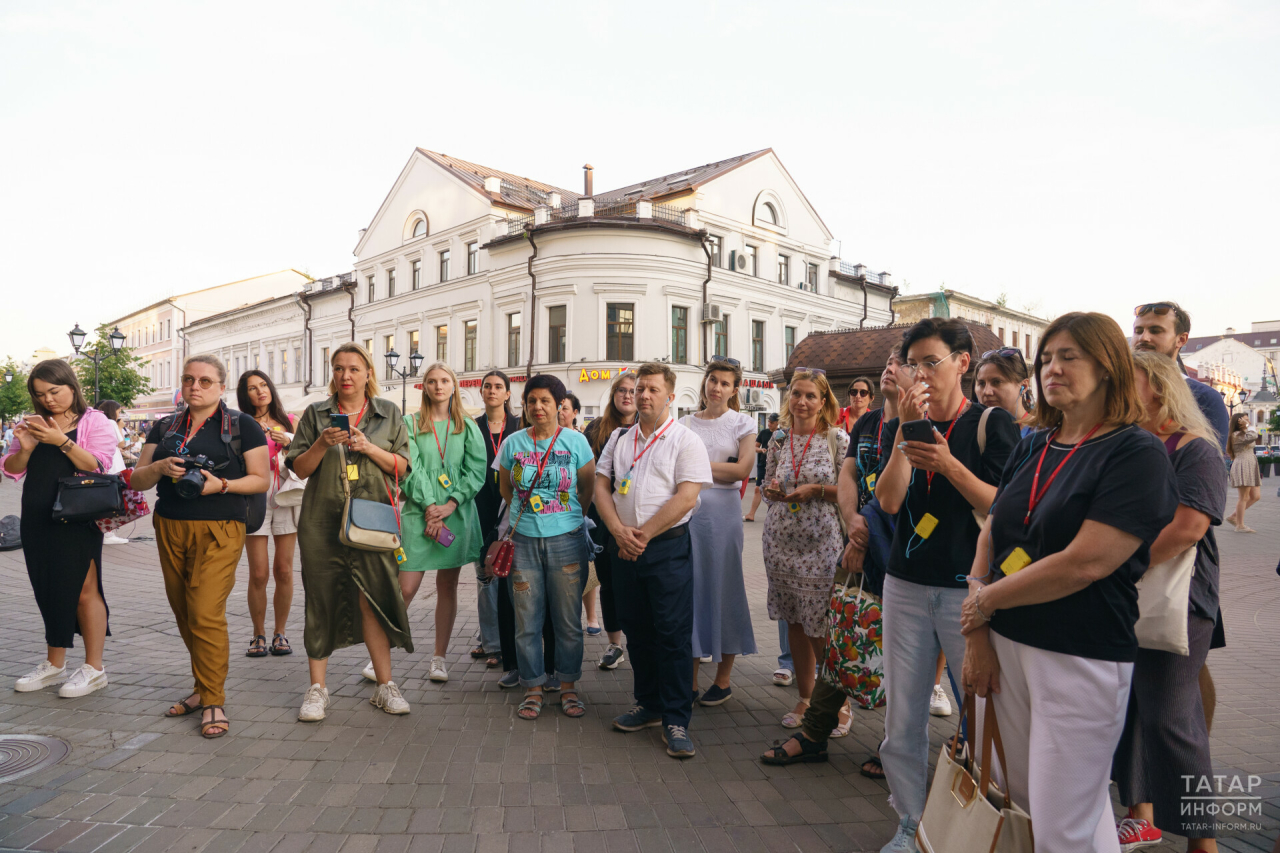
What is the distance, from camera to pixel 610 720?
4312mm

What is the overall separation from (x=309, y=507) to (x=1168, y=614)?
430 centimetres

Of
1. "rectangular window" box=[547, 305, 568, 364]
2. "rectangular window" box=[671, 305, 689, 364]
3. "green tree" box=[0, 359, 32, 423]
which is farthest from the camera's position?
"green tree" box=[0, 359, 32, 423]

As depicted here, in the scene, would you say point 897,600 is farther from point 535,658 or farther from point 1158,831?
point 535,658

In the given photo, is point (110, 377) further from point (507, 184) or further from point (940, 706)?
point (940, 706)

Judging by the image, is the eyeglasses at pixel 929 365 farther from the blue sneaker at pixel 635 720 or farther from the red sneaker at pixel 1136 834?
the blue sneaker at pixel 635 720

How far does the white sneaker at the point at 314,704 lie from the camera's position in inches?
162

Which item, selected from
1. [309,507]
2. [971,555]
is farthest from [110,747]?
[971,555]

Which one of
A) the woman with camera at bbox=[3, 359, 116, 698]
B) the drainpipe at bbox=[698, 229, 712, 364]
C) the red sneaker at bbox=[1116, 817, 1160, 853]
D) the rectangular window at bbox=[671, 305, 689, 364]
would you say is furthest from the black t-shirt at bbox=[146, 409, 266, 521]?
the drainpipe at bbox=[698, 229, 712, 364]

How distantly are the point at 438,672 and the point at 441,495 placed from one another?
4.04ft

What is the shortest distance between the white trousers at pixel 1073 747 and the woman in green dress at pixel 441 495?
362cm

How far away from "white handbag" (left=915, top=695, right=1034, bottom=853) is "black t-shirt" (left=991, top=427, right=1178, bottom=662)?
37 cm

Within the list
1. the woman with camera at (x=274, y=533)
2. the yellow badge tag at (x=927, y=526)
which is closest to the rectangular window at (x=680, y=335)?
the woman with camera at (x=274, y=533)

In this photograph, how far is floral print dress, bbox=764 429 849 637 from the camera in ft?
13.6

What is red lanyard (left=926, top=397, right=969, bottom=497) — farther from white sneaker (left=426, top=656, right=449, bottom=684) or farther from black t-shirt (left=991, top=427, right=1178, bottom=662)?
white sneaker (left=426, top=656, right=449, bottom=684)
